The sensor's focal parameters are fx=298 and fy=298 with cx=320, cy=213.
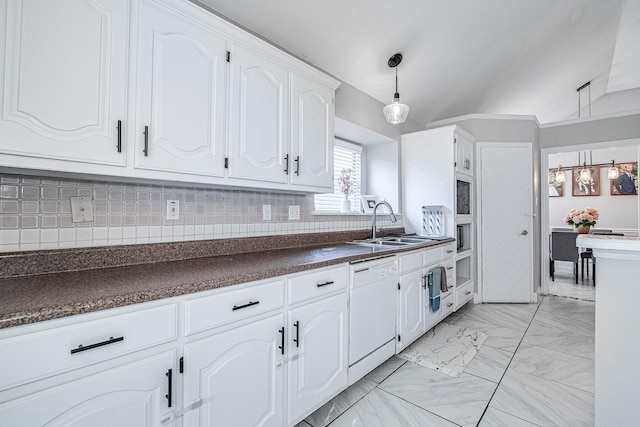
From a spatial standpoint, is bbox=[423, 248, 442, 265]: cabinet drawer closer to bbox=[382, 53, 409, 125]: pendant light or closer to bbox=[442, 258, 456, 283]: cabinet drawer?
bbox=[442, 258, 456, 283]: cabinet drawer

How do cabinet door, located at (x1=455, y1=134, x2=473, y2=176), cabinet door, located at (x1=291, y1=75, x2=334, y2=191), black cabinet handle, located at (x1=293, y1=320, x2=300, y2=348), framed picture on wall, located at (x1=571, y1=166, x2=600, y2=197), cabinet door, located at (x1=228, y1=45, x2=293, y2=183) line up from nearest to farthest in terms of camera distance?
1. black cabinet handle, located at (x1=293, y1=320, x2=300, y2=348)
2. cabinet door, located at (x1=228, y1=45, x2=293, y2=183)
3. cabinet door, located at (x1=291, y1=75, x2=334, y2=191)
4. cabinet door, located at (x1=455, y1=134, x2=473, y2=176)
5. framed picture on wall, located at (x1=571, y1=166, x2=600, y2=197)

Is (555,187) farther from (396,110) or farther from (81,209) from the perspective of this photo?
(81,209)

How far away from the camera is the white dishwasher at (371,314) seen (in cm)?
181

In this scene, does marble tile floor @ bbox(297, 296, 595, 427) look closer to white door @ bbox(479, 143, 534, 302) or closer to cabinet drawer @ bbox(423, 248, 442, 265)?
cabinet drawer @ bbox(423, 248, 442, 265)

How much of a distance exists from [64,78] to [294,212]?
1522 millimetres

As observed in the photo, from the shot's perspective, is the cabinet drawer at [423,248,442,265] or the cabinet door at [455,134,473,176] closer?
the cabinet drawer at [423,248,442,265]

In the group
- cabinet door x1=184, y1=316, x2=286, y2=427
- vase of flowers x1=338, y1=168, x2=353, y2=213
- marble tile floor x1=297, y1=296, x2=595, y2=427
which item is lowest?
marble tile floor x1=297, y1=296, x2=595, y2=427

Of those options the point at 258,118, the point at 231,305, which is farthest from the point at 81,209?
the point at 258,118

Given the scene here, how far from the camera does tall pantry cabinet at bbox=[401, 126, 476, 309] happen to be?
10.5 ft

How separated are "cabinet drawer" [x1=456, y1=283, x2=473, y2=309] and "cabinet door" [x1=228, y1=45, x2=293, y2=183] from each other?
2417mm

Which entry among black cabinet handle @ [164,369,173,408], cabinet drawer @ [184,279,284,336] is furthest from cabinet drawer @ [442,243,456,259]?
black cabinet handle @ [164,369,173,408]

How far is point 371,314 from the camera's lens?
193 cm

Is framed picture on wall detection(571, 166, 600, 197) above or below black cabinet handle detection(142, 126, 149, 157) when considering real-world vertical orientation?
above

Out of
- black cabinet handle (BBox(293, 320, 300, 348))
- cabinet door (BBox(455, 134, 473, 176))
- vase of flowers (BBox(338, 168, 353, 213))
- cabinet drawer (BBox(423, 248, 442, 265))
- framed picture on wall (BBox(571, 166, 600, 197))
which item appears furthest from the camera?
framed picture on wall (BBox(571, 166, 600, 197))
